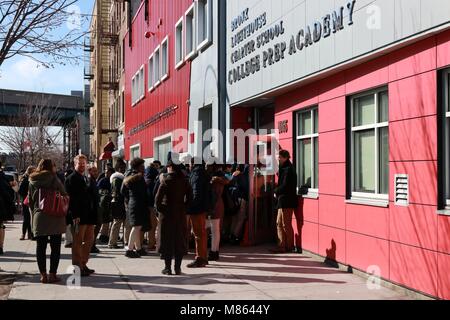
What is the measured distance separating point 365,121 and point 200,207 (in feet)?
10.0

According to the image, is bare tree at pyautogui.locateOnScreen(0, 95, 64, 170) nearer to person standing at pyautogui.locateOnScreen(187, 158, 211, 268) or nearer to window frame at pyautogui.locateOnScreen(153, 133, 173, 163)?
window frame at pyautogui.locateOnScreen(153, 133, 173, 163)

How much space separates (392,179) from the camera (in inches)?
316

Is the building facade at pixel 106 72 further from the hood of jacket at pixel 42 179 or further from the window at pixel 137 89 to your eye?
the hood of jacket at pixel 42 179

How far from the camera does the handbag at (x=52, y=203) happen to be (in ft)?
28.1

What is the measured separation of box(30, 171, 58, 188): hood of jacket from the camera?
869 centimetres

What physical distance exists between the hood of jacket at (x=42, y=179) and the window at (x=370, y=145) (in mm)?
4701

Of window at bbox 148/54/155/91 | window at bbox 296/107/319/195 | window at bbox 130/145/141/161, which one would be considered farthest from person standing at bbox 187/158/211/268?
window at bbox 130/145/141/161

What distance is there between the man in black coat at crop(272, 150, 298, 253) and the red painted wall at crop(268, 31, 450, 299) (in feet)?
2.74

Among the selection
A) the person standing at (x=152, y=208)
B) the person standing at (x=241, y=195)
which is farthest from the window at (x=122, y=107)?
the person standing at (x=241, y=195)

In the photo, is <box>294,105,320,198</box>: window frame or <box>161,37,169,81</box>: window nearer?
<box>294,105,320,198</box>: window frame

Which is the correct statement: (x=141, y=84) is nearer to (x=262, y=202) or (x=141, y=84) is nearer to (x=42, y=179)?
(x=262, y=202)

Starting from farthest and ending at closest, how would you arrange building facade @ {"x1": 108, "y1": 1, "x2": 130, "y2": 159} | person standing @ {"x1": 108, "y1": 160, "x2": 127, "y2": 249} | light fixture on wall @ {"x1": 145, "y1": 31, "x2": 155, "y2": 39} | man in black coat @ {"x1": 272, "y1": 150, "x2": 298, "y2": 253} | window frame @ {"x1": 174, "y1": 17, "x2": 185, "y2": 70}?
1. building facade @ {"x1": 108, "y1": 1, "x2": 130, "y2": 159}
2. light fixture on wall @ {"x1": 145, "y1": 31, "x2": 155, "y2": 39}
3. window frame @ {"x1": 174, "y1": 17, "x2": 185, "y2": 70}
4. person standing @ {"x1": 108, "y1": 160, "x2": 127, "y2": 249}
5. man in black coat @ {"x1": 272, "y1": 150, "x2": 298, "y2": 253}

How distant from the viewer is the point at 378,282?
8406mm
